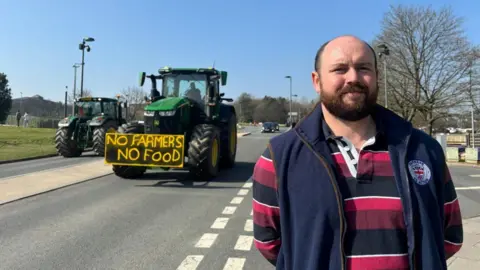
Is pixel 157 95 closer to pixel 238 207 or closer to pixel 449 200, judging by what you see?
pixel 238 207

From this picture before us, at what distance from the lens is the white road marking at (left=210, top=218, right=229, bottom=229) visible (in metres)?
6.30

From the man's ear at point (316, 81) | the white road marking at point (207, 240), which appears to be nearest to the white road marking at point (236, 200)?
the white road marking at point (207, 240)

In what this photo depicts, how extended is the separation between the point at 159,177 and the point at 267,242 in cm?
976

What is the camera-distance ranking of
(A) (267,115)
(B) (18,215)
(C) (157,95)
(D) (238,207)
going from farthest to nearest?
(A) (267,115) < (C) (157,95) < (D) (238,207) < (B) (18,215)

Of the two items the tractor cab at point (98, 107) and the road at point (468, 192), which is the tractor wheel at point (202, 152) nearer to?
the road at point (468, 192)

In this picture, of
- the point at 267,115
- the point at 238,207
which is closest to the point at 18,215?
the point at 238,207

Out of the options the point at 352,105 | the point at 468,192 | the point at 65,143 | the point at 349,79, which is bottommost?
the point at 468,192

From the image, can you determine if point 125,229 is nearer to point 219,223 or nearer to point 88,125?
point 219,223

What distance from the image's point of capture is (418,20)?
104 feet

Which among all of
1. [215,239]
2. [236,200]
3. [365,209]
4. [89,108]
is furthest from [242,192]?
[89,108]

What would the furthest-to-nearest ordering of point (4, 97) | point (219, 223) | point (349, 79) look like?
point (4, 97)
point (219, 223)
point (349, 79)

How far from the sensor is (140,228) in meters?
6.11

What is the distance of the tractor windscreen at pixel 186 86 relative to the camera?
1211 centimetres

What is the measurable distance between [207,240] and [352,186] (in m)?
4.04
